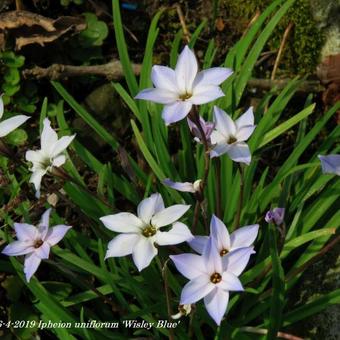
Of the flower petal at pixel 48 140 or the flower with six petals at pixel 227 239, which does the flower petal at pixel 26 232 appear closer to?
the flower petal at pixel 48 140

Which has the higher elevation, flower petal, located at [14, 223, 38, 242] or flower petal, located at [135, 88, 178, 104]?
flower petal, located at [135, 88, 178, 104]

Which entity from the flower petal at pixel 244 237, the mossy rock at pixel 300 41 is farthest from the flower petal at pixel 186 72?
the mossy rock at pixel 300 41

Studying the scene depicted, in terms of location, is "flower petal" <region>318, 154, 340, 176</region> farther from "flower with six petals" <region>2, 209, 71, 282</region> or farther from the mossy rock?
the mossy rock

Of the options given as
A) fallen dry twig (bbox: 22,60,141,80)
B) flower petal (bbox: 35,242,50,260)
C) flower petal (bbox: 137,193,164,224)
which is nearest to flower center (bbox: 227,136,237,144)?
flower petal (bbox: 137,193,164,224)

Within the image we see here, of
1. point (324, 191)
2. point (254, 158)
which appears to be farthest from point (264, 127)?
point (324, 191)

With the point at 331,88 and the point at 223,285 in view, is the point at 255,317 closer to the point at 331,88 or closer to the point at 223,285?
the point at 223,285

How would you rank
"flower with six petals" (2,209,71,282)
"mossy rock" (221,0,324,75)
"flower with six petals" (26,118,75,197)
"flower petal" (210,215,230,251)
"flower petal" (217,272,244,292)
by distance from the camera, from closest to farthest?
1. "flower petal" (217,272,244,292)
2. "flower petal" (210,215,230,251)
3. "flower with six petals" (2,209,71,282)
4. "flower with six petals" (26,118,75,197)
5. "mossy rock" (221,0,324,75)
